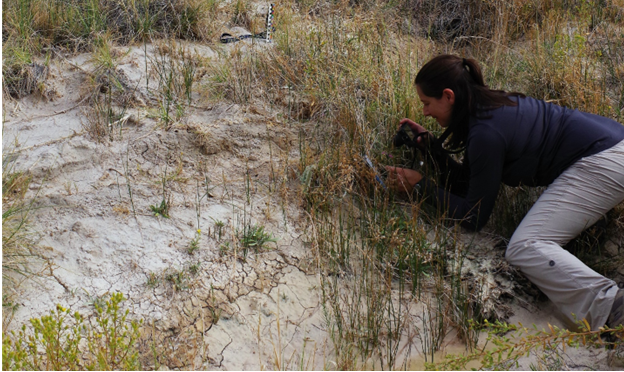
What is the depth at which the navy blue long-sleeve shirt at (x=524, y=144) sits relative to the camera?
3328 millimetres

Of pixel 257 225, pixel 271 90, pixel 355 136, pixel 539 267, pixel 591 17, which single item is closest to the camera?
pixel 539 267

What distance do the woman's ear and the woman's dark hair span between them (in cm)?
2

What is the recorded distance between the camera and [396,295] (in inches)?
137

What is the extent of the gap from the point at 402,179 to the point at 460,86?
746mm

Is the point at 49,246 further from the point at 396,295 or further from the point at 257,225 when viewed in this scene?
the point at 396,295

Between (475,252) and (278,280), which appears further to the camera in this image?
(475,252)

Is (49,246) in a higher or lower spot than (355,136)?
lower

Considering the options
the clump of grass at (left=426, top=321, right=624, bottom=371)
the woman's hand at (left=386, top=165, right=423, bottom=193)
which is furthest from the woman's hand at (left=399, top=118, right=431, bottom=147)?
the clump of grass at (left=426, top=321, right=624, bottom=371)

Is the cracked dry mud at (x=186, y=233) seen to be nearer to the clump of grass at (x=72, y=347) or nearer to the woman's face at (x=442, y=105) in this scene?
the clump of grass at (x=72, y=347)

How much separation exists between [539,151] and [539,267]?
683mm

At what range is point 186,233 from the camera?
3.61 meters

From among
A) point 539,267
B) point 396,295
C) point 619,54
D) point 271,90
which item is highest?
point 619,54

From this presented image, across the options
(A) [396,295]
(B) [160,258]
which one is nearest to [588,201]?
(A) [396,295]

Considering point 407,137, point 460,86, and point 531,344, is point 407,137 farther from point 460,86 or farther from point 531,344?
point 531,344
